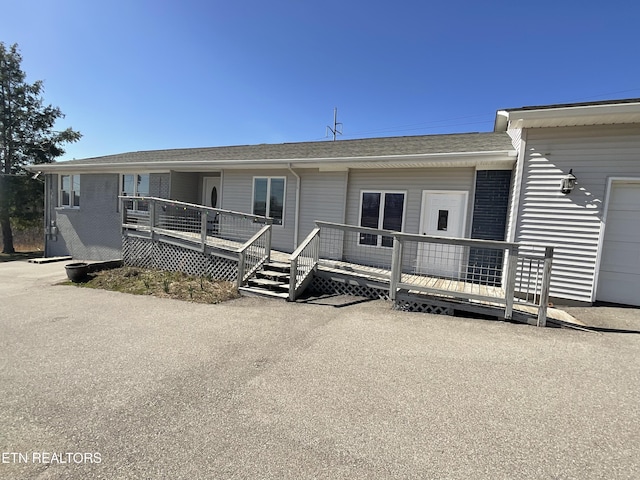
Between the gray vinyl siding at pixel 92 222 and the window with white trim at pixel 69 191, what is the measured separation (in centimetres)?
28

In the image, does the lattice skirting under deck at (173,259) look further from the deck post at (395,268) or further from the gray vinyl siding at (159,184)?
the deck post at (395,268)

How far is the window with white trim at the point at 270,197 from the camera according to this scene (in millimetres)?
9672

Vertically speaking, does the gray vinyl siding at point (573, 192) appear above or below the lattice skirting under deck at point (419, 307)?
above

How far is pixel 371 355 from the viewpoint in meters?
3.85

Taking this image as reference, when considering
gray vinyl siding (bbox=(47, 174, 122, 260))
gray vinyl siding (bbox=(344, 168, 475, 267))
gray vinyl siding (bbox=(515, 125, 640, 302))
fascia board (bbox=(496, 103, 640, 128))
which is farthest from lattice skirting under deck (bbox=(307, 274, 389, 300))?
gray vinyl siding (bbox=(47, 174, 122, 260))

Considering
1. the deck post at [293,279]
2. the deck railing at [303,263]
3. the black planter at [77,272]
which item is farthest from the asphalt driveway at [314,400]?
the black planter at [77,272]

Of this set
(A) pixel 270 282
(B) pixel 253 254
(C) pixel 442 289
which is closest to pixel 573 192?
(C) pixel 442 289

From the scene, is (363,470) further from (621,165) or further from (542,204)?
(621,165)

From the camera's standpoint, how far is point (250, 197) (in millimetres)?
10117

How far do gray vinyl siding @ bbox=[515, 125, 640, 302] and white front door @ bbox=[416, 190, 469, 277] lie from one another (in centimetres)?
150

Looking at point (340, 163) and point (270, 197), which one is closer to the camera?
point (340, 163)

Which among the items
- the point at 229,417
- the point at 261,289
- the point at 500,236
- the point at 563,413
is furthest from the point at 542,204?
the point at 229,417

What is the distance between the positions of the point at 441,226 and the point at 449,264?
0.99 metres

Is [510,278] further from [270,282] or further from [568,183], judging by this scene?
[270,282]
